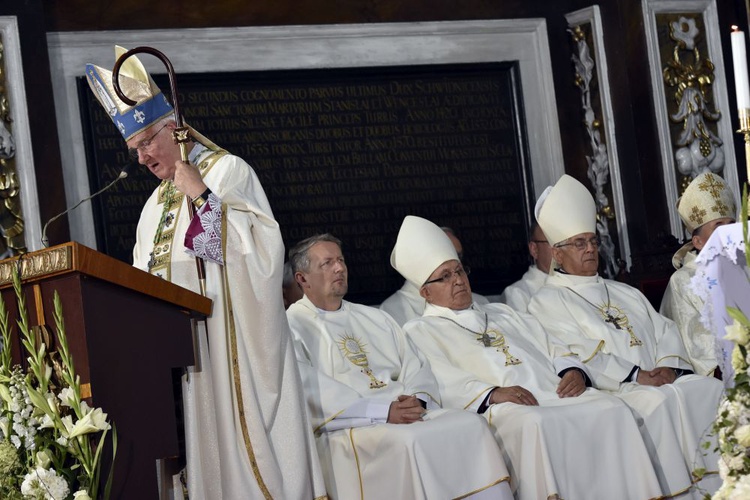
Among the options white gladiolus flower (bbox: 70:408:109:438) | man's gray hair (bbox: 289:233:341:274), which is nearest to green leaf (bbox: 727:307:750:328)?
white gladiolus flower (bbox: 70:408:109:438)

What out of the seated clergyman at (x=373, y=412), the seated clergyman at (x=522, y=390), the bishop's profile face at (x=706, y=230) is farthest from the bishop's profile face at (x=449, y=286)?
the bishop's profile face at (x=706, y=230)

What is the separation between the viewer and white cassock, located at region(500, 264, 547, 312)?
746 centimetres

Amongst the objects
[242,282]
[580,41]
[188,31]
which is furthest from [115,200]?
[580,41]

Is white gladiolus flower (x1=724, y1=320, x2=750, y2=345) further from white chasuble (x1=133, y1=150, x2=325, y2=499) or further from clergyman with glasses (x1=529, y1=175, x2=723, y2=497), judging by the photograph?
clergyman with glasses (x1=529, y1=175, x2=723, y2=497)

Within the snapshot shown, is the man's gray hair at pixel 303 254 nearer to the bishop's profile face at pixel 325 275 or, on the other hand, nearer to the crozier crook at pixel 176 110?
the bishop's profile face at pixel 325 275

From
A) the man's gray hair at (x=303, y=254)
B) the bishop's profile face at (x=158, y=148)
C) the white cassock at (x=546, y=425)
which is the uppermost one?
the bishop's profile face at (x=158, y=148)

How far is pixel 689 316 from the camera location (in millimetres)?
7145

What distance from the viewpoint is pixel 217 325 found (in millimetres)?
4797

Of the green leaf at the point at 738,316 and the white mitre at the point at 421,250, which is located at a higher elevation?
the white mitre at the point at 421,250

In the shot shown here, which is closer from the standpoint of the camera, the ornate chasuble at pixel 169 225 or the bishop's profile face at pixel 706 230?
the ornate chasuble at pixel 169 225

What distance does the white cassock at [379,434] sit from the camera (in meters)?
5.49

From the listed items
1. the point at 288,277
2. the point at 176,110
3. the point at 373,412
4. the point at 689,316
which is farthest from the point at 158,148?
the point at 689,316

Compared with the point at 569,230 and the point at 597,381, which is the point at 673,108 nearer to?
the point at 569,230

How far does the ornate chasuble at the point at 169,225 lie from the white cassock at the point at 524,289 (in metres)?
2.79
